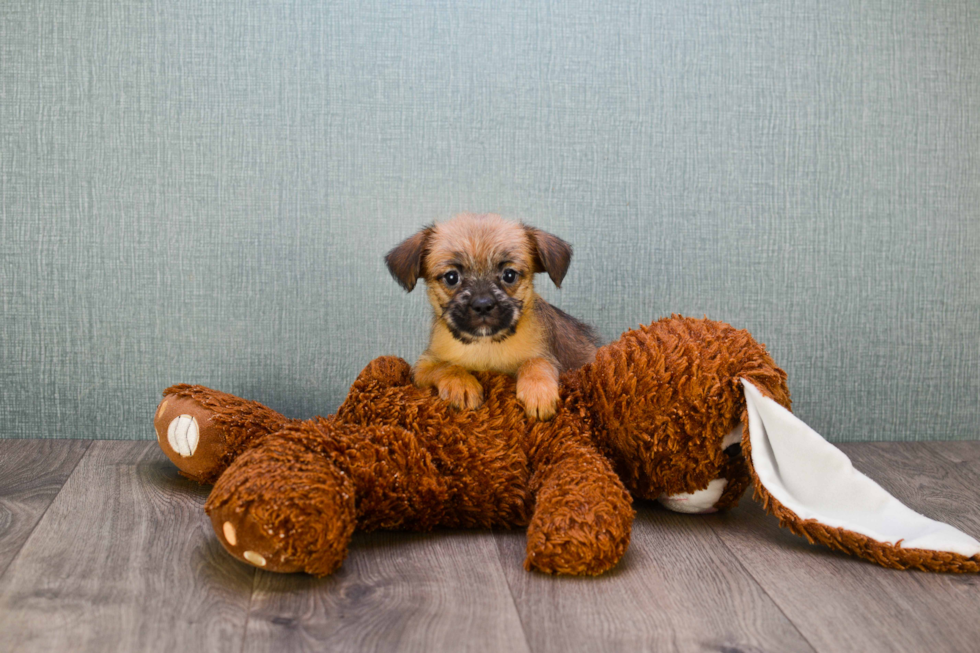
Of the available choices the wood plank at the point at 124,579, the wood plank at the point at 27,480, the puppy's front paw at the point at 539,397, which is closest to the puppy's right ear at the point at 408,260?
the puppy's front paw at the point at 539,397

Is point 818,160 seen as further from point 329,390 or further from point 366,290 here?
point 329,390

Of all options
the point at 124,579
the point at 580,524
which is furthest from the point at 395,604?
the point at 124,579

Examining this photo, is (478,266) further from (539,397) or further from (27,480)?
(27,480)

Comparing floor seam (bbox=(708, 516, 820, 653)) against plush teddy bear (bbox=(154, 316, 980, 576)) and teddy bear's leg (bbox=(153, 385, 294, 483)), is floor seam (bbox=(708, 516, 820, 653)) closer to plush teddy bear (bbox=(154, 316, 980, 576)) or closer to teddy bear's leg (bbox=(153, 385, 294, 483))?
plush teddy bear (bbox=(154, 316, 980, 576))

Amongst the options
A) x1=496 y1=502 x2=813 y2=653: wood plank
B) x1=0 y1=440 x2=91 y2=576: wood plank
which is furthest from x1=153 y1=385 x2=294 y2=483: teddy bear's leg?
x1=496 y1=502 x2=813 y2=653: wood plank

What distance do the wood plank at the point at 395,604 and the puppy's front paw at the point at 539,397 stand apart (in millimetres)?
297

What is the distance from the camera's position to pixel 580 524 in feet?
4.73

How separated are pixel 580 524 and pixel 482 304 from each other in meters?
0.54

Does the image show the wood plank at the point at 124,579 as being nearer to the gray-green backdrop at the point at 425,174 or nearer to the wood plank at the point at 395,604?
the wood plank at the point at 395,604

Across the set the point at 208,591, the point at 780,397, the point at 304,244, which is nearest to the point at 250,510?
the point at 208,591

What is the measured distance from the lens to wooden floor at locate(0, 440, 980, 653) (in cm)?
127

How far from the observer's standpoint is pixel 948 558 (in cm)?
150

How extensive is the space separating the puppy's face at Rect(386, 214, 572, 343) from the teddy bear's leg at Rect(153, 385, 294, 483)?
49cm

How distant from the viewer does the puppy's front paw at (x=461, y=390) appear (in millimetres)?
1790
